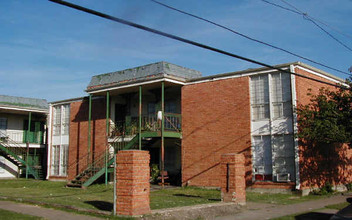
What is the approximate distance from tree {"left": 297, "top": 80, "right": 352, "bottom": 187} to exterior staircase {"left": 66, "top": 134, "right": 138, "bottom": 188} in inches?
373

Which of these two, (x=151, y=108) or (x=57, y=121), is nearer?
(x=151, y=108)

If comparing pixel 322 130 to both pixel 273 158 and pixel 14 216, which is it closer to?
pixel 273 158

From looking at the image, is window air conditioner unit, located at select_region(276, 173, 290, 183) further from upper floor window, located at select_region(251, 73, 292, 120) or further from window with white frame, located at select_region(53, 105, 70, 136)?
window with white frame, located at select_region(53, 105, 70, 136)

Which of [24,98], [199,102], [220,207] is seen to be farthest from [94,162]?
[220,207]

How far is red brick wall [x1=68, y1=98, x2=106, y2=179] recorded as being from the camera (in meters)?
25.8

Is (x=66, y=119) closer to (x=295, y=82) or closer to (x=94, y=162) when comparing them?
(x=94, y=162)

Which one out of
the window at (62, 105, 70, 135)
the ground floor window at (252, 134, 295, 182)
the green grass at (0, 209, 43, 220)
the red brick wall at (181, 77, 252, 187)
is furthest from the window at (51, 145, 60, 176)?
the green grass at (0, 209, 43, 220)

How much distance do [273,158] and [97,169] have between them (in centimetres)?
1123

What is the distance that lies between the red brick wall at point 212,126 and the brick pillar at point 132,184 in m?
9.68

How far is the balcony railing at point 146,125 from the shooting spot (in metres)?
21.8

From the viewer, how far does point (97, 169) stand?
23609 millimetres

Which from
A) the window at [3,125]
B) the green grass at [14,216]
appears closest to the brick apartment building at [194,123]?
the window at [3,125]

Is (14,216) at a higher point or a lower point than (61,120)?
lower

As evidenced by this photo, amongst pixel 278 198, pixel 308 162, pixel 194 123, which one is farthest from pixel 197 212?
pixel 194 123
